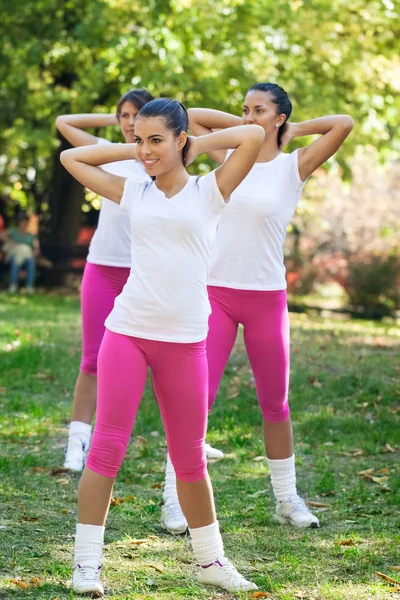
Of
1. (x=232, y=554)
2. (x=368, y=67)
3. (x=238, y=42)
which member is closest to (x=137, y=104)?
(x=232, y=554)

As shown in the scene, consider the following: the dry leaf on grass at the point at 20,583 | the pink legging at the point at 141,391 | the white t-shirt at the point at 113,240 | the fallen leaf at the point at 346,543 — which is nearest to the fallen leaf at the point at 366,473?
the fallen leaf at the point at 346,543

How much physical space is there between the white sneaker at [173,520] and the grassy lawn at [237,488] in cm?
7

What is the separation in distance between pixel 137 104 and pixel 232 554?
2721 millimetres

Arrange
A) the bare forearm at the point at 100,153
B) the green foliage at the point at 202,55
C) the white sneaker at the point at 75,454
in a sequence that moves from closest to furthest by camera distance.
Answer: the bare forearm at the point at 100,153
the white sneaker at the point at 75,454
the green foliage at the point at 202,55

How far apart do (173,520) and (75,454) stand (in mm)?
1454

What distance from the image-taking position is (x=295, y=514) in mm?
5328

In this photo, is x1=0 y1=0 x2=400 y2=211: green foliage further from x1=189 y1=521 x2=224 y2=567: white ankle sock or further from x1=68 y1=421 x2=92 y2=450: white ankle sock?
x1=189 y1=521 x2=224 y2=567: white ankle sock

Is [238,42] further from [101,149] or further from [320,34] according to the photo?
[101,149]

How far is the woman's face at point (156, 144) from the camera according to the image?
13.3 ft

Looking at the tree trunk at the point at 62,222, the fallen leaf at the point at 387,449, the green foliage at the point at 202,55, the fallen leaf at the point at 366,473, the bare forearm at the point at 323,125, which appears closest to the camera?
the bare forearm at the point at 323,125

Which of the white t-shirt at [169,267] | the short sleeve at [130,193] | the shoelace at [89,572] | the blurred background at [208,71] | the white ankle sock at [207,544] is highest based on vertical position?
the blurred background at [208,71]

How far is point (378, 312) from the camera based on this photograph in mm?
21438

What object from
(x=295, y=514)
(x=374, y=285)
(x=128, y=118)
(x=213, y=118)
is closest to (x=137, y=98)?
(x=128, y=118)

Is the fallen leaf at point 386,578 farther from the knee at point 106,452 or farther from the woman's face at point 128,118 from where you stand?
the woman's face at point 128,118
